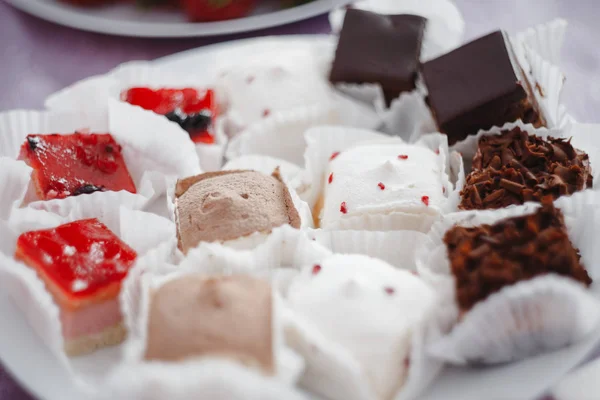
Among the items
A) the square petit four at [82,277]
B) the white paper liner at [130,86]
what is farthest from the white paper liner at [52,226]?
the white paper liner at [130,86]

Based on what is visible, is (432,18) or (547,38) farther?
(432,18)

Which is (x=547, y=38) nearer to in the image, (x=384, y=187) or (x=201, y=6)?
(x=384, y=187)

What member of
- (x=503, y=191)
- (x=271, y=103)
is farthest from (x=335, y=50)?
(x=503, y=191)

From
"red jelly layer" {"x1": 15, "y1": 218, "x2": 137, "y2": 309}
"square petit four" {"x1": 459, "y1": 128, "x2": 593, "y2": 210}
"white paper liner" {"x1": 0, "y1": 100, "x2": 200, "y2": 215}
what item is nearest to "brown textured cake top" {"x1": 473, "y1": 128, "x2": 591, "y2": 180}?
"square petit four" {"x1": 459, "y1": 128, "x2": 593, "y2": 210}

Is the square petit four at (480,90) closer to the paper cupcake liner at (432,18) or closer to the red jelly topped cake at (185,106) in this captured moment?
the paper cupcake liner at (432,18)

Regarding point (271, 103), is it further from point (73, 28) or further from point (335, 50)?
point (73, 28)

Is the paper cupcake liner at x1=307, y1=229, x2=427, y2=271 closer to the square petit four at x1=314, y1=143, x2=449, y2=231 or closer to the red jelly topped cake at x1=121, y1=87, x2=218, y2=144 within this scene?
the square petit four at x1=314, y1=143, x2=449, y2=231

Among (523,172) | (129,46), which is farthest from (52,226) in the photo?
(129,46)
